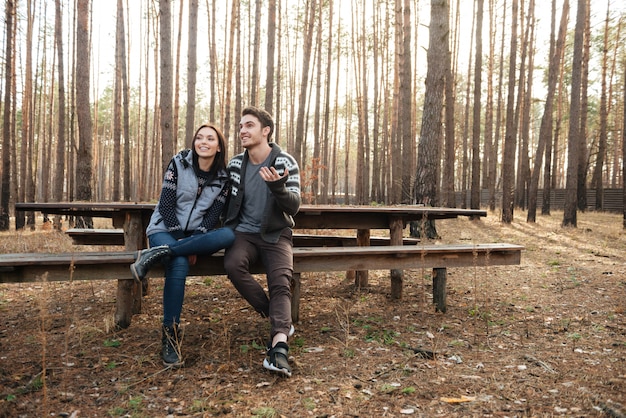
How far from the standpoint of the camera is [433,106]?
8031 mm

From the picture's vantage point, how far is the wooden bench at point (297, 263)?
2.68 meters

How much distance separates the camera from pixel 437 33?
→ 7.96m

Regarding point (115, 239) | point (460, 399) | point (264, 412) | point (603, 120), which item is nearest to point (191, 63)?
point (115, 239)

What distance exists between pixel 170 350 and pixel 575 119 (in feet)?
38.6

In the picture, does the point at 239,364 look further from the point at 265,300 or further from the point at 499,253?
the point at 499,253

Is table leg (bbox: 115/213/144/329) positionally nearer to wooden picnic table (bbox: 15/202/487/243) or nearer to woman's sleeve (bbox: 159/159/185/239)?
wooden picnic table (bbox: 15/202/487/243)

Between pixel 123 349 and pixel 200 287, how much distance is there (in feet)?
6.02

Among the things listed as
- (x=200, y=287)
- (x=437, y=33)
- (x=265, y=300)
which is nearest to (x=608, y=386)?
(x=265, y=300)

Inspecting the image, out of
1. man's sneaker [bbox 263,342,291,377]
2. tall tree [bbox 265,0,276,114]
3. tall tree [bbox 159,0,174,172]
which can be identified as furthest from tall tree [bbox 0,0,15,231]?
man's sneaker [bbox 263,342,291,377]

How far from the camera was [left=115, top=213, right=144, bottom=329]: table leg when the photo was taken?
3.40m

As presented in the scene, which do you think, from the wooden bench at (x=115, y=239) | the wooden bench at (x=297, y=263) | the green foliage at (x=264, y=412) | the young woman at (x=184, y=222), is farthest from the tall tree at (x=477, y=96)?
the green foliage at (x=264, y=412)

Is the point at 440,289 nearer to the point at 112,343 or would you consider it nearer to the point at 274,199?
the point at 274,199

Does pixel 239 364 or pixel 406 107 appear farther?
pixel 406 107

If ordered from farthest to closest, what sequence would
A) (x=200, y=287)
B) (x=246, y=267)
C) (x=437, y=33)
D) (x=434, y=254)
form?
(x=437, y=33) → (x=200, y=287) → (x=434, y=254) → (x=246, y=267)
